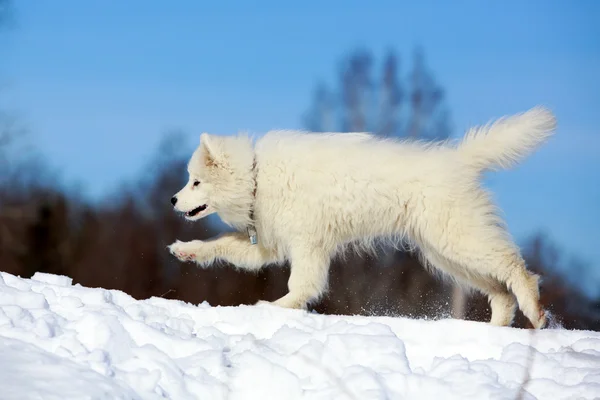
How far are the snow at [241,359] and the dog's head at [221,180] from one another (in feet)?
7.27

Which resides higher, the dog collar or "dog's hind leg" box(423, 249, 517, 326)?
the dog collar

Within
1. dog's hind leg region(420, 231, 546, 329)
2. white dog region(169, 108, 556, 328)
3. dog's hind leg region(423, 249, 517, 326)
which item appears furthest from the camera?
dog's hind leg region(423, 249, 517, 326)

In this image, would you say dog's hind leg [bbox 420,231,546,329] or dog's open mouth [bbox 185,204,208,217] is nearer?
dog's hind leg [bbox 420,231,546,329]

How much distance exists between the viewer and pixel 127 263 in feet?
87.1

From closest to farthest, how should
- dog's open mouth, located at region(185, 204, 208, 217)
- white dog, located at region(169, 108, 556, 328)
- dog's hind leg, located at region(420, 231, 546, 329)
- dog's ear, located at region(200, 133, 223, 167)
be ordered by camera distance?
dog's hind leg, located at region(420, 231, 546, 329), white dog, located at region(169, 108, 556, 328), dog's ear, located at region(200, 133, 223, 167), dog's open mouth, located at region(185, 204, 208, 217)

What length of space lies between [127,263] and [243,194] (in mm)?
20184

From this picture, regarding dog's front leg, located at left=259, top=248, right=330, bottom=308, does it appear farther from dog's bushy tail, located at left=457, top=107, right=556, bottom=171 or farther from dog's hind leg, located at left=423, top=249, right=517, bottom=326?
dog's bushy tail, located at left=457, top=107, right=556, bottom=171

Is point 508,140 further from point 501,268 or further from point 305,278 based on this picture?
point 305,278

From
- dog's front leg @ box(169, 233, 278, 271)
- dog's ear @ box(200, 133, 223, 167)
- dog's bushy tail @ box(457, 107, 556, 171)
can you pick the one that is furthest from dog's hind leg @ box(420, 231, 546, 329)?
dog's ear @ box(200, 133, 223, 167)

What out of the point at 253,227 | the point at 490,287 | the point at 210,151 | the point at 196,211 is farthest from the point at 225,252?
the point at 490,287

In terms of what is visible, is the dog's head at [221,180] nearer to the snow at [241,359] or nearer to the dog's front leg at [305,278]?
the dog's front leg at [305,278]

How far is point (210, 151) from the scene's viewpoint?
23.7ft

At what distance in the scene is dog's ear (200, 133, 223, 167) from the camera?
23.6 feet

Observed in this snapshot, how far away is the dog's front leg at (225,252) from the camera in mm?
7266
